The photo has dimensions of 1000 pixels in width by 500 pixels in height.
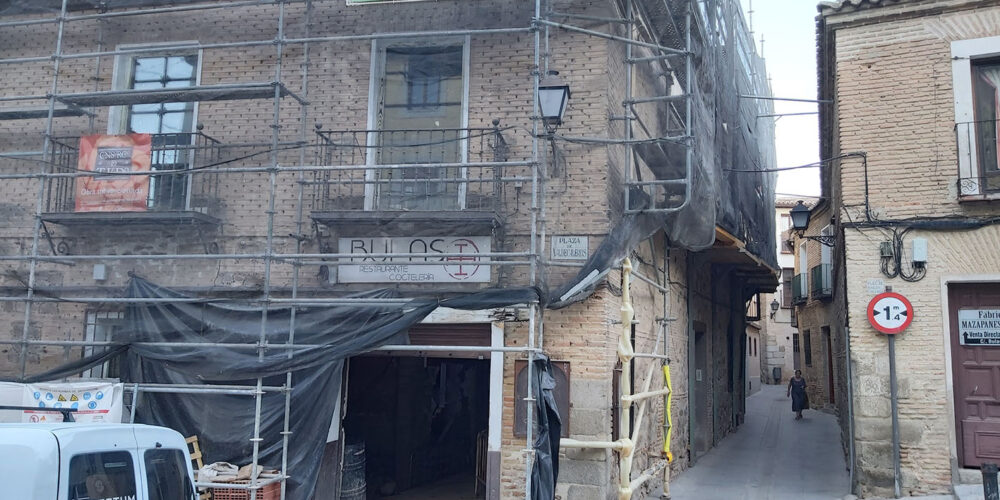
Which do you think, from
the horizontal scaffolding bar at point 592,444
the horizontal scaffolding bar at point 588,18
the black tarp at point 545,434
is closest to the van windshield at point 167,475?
the black tarp at point 545,434

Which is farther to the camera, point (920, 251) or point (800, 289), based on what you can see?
point (800, 289)

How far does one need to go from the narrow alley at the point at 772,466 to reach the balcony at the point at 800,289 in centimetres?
649

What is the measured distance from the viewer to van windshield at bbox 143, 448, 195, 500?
531cm

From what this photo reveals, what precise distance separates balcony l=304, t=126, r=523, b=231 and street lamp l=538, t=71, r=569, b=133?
3.14 feet

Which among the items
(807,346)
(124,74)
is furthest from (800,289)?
(124,74)

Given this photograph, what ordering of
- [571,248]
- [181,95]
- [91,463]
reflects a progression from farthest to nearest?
1. [181,95]
2. [571,248]
3. [91,463]

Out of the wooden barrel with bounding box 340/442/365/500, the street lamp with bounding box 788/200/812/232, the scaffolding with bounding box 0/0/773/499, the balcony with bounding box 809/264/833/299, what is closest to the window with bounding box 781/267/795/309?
the balcony with bounding box 809/264/833/299

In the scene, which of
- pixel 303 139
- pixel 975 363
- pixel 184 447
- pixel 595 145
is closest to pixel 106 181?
pixel 303 139

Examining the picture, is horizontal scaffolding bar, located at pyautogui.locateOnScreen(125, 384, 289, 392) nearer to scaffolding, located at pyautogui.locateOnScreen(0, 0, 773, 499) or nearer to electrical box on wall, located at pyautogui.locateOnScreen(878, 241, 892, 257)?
scaffolding, located at pyautogui.locateOnScreen(0, 0, 773, 499)

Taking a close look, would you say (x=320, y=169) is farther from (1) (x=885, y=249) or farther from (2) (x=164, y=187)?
(1) (x=885, y=249)

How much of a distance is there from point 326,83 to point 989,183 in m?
8.31

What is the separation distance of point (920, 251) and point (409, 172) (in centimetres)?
637

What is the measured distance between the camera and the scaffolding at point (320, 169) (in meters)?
8.33

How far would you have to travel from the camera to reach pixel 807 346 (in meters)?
27.0
